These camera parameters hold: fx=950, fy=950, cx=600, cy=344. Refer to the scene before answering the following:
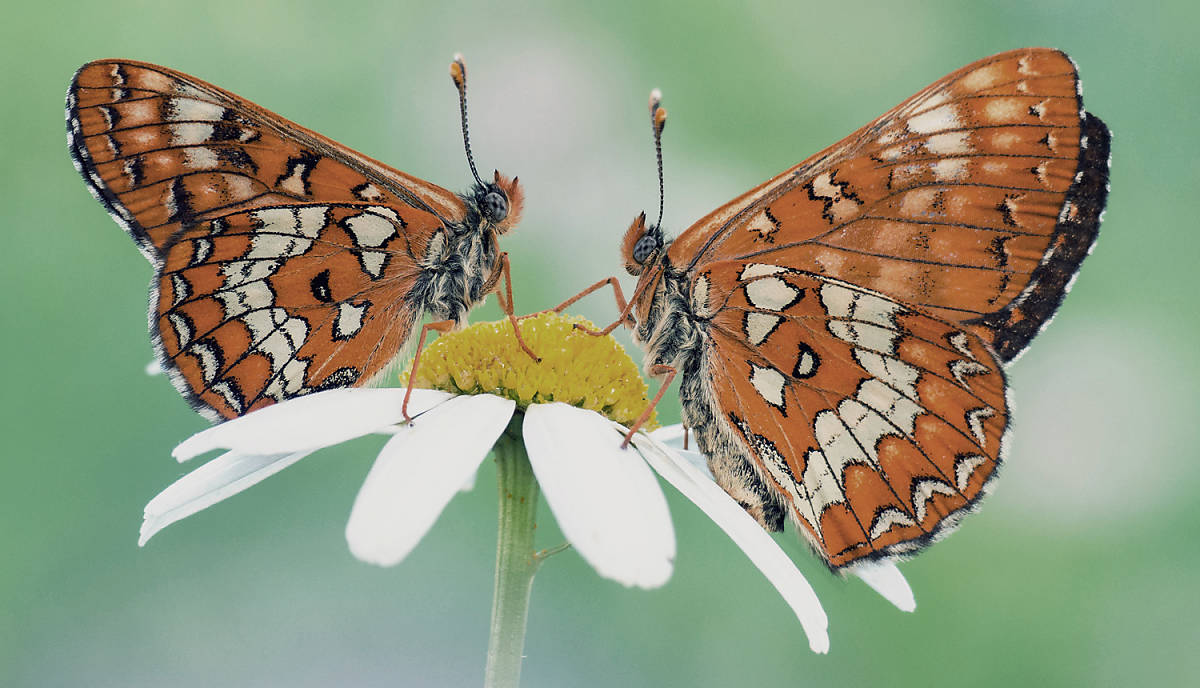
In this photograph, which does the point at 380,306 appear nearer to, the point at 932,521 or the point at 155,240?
the point at 155,240

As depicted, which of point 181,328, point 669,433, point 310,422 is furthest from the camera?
point 669,433

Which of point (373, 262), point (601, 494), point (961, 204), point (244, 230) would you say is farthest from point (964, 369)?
point (244, 230)

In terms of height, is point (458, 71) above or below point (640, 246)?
above

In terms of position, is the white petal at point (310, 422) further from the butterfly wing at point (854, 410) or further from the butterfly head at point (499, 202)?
the butterfly wing at point (854, 410)

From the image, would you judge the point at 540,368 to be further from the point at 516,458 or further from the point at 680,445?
the point at 680,445

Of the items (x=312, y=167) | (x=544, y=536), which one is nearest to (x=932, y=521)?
(x=312, y=167)

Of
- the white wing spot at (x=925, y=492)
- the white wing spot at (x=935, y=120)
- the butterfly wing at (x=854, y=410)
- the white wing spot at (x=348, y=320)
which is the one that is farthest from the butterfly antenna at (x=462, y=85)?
the white wing spot at (x=925, y=492)

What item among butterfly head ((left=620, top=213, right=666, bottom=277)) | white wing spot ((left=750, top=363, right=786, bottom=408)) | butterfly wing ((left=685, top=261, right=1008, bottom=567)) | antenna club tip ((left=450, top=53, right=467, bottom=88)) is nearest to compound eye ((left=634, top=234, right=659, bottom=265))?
butterfly head ((left=620, top=213, right=666, bottom=277))
